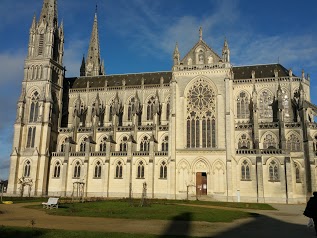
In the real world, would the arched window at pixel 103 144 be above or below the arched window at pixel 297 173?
above

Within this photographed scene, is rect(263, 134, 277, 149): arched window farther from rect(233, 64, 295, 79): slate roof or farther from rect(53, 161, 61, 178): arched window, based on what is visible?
rect(53, 161, 61, 178): arched window

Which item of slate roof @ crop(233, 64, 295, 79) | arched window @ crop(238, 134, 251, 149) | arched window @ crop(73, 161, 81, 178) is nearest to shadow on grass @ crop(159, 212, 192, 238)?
arched window @ crop(238, 134, 251, 149)

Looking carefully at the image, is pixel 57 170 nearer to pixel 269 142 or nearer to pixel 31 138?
pixel 31 138

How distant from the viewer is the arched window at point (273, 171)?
48.3m

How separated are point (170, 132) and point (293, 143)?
64.2ft

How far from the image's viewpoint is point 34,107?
6244 cm

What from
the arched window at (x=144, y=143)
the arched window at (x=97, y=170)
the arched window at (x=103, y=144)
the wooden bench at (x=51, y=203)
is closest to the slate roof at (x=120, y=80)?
the arched window at (x=103, y=144)

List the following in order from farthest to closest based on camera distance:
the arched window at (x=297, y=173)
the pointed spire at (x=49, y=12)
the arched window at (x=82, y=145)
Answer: the pointed spire at (x=49, y=12) < the arched window at (x=82, y=145) < the arched window at (x=297, y=173)

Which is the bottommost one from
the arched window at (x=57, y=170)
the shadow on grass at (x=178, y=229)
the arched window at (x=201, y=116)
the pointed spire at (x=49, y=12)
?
the shadow on grass at (x=178, y=229)

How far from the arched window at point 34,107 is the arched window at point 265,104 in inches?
1648

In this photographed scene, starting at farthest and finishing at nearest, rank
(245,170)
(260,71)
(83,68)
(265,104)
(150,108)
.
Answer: (83,68), (150,108), (260,71), (265,104), (245,170)

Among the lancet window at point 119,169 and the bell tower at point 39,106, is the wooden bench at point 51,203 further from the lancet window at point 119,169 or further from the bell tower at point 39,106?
the bell tower at point 39,106

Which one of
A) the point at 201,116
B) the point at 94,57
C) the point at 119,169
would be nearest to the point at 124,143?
the point at 119,169

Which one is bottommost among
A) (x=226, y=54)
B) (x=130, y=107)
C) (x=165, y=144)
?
(x=165, y=144)
